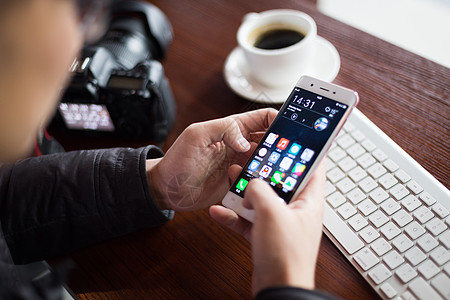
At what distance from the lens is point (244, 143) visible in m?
0.56

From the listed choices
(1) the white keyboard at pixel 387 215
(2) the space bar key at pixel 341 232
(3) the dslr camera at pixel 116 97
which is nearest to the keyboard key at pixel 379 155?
(1) the white keyboard at pixel 387 215

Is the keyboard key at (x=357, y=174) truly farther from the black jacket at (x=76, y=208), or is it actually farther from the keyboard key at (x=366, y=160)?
the black jacket at (x=76, y=208)

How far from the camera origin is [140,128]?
68cm

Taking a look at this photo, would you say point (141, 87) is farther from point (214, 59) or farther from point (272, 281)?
point (272, 281)

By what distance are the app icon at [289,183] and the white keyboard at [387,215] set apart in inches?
2.5

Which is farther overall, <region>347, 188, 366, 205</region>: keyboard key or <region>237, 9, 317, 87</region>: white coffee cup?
<region>237, 9, 317, 87</region>: white coffee cup

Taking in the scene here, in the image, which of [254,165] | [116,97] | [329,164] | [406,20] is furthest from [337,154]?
[406,20]

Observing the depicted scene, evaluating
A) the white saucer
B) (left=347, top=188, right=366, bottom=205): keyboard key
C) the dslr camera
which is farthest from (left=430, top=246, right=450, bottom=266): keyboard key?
the dslr camera

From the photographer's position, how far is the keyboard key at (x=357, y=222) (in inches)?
19.7

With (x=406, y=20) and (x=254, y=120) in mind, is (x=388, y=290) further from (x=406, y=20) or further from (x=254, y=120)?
(x=406, y=20)

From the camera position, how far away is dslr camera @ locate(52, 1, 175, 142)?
637 millimetres

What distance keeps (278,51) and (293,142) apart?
18 cm

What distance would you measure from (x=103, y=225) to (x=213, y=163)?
18 centimetres

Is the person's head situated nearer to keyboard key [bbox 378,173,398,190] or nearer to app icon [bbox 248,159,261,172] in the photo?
app icon [bbox 248,159,261,172]
